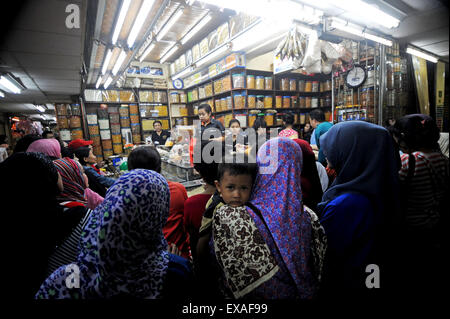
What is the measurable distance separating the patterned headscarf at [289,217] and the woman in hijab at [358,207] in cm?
15

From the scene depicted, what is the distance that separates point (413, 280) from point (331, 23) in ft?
9.62

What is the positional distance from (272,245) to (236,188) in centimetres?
37

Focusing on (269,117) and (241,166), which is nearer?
(241,166)

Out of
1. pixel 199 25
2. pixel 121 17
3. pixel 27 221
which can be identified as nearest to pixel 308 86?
pixel 199 25

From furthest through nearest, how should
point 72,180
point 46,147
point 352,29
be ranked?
point 352,29 → point 46,147 → point 72,180

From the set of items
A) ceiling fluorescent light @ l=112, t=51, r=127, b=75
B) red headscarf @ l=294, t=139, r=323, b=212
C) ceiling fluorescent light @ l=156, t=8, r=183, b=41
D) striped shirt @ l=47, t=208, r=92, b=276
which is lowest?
striped shirt @ l=47, t=208, r=92, b=276

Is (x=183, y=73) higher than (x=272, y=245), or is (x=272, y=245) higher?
(x=183, y=73)

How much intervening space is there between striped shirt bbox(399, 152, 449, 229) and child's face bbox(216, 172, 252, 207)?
107cm

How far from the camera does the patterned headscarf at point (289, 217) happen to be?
2.72ft

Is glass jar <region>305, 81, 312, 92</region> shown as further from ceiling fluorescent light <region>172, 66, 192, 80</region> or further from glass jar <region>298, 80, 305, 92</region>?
ceiling fluorescent light <region>172, 66, 192, 80</region>

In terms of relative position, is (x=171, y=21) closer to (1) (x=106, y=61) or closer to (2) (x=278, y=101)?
(1) (x=106, y=61)

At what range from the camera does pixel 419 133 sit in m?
1.39

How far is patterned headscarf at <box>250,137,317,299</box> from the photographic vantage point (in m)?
0.83

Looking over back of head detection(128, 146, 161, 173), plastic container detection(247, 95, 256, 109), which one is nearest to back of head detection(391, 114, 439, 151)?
back of head detection(128, 146, 161, 173)
